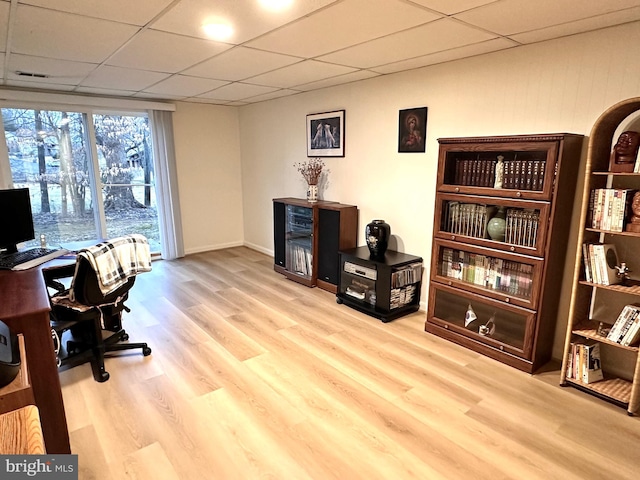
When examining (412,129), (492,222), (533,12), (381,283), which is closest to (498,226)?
(492,222)

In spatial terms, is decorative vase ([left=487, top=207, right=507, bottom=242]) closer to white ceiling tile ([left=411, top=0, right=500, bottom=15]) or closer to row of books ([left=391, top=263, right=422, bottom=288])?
row of books ([left=391, top=263, right=422, bottom=288])

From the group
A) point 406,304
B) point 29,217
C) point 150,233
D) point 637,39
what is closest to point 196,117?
→ point 150,233

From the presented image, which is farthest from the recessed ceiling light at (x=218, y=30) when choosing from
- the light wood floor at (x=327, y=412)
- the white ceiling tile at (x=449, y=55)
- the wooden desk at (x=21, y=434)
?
Answer: the light wood floor at (x=327, y=412)

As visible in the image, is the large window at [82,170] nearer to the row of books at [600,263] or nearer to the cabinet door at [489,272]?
the cabinet door at [489,272]

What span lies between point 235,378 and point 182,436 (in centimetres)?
59

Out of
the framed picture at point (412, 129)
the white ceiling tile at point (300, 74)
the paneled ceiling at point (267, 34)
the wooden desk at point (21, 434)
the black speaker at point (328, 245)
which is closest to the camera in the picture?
the wooden desk at point (21, 434)

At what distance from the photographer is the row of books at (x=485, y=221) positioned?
264cm

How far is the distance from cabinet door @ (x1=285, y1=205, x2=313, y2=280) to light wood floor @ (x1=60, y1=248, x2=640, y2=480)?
3.79 ft

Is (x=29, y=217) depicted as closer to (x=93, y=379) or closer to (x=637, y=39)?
(x=93, y=379)

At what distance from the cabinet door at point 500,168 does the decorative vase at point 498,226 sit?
0.19 m

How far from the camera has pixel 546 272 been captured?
2564mm

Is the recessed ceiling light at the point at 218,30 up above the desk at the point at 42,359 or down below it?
above

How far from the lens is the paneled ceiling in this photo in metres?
2.03

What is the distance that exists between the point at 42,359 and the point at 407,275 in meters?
2.79
